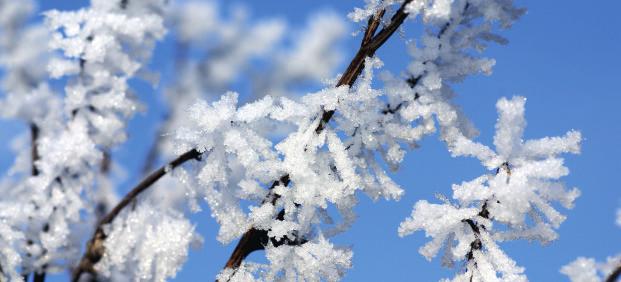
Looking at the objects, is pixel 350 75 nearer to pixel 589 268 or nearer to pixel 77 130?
pixel 589 268

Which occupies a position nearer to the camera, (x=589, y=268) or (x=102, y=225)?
(x=589, y=268)

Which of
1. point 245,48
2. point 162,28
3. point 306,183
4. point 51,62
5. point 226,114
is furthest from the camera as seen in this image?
point 245,48

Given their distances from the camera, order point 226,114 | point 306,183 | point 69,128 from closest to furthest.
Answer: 1. point 306,183
2. point 226,114
3. point 69,128

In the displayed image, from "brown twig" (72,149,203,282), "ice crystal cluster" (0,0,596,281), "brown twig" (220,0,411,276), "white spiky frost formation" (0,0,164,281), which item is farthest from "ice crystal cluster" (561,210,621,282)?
"white spiky frost formation" (0,0,164,281)

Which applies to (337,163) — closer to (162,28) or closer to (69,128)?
(69,128)

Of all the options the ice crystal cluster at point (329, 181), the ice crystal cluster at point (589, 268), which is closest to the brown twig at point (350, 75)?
the ice crystal cluster at point (329, 181)

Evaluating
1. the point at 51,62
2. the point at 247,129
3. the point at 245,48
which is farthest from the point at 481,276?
the point at 245,48

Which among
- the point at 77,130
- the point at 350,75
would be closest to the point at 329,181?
the point at 350,75
